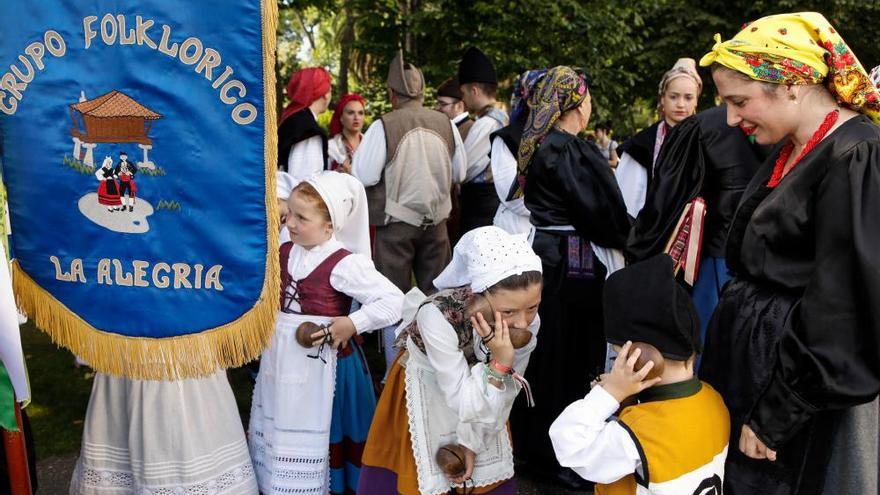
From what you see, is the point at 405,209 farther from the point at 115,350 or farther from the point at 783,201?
the point at 783,201

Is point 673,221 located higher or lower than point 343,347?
higher

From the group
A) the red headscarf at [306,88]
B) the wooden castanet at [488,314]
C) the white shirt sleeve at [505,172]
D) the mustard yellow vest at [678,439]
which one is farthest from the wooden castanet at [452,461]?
the red headscarf at [306,88]

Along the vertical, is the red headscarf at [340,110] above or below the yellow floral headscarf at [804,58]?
above

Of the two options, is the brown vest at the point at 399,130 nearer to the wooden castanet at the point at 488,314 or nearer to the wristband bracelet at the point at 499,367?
the wooden castanet at the point at 488,314

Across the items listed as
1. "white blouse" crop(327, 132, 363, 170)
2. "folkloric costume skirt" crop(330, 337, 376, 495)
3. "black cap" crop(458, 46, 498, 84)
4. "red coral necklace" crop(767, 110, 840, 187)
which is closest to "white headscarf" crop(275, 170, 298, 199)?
"folkloric costume skirt" crop(330, 337, 376, 495)

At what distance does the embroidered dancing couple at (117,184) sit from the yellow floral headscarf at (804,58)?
6.28 ft

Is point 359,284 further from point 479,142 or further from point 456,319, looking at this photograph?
point 479,142

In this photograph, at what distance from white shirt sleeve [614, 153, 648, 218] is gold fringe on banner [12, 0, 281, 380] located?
7.62ft

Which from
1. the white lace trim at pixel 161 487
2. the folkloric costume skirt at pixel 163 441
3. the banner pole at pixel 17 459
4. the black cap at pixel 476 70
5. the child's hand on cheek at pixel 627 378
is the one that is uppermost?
the black cap at pixel 476 70

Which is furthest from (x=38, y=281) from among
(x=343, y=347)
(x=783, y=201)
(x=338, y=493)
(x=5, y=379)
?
(x=783, y=201)

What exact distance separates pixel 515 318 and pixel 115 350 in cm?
137

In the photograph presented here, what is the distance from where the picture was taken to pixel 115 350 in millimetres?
2498

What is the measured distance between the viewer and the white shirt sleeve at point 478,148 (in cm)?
532

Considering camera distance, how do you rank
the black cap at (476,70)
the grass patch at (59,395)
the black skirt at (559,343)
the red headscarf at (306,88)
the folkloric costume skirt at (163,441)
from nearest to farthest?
the folkloric costume skirt at (163,441) < the black skirt at (559,343) < the grass patch at (59,395) < the red headscarf at (306,88) < the black cap at (476,70)
